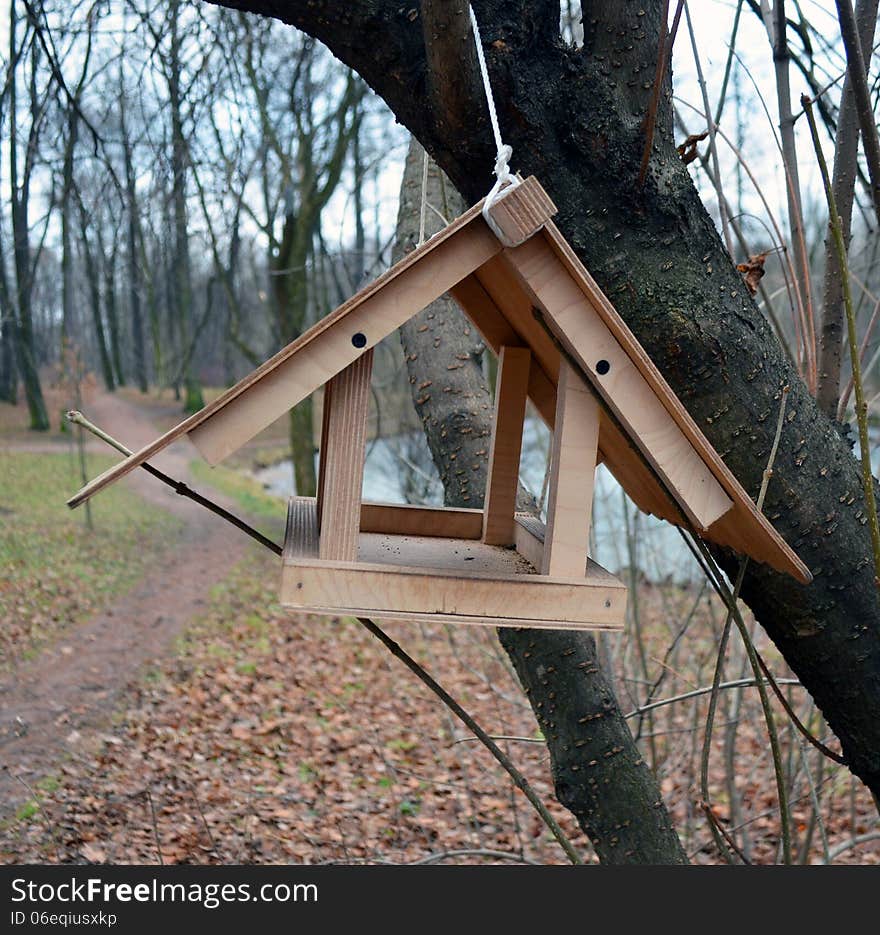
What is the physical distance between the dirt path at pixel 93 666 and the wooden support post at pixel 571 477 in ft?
11.0

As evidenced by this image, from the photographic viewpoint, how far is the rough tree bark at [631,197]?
55.3 inches

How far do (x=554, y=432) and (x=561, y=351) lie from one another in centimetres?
15

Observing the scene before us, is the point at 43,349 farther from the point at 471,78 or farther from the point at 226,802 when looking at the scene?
the point at 471,78

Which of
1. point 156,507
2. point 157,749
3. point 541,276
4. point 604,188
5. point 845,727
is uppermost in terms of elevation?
point 156,507

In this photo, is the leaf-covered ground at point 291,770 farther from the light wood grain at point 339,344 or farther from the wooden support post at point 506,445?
the light wood grain at point 339,344

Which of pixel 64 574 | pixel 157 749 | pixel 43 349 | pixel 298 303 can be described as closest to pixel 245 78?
pixel 298 303

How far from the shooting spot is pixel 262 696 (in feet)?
21.4

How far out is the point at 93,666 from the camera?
267 inches

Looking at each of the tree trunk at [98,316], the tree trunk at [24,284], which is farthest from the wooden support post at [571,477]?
the tree trunk at [98,316]

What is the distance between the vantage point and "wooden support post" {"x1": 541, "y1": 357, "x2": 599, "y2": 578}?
142 cm

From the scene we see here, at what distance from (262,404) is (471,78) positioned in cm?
57

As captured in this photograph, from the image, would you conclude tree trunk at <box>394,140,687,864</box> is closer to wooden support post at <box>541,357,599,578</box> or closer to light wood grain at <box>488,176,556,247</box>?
wooden support post at <box>541,357,599,578</box>

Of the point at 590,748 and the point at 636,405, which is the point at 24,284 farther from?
the point at 636,405

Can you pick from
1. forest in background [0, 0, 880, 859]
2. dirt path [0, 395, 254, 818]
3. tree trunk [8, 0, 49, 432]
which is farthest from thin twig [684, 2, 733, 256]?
tree trunk [8, 0, 49, 432]
